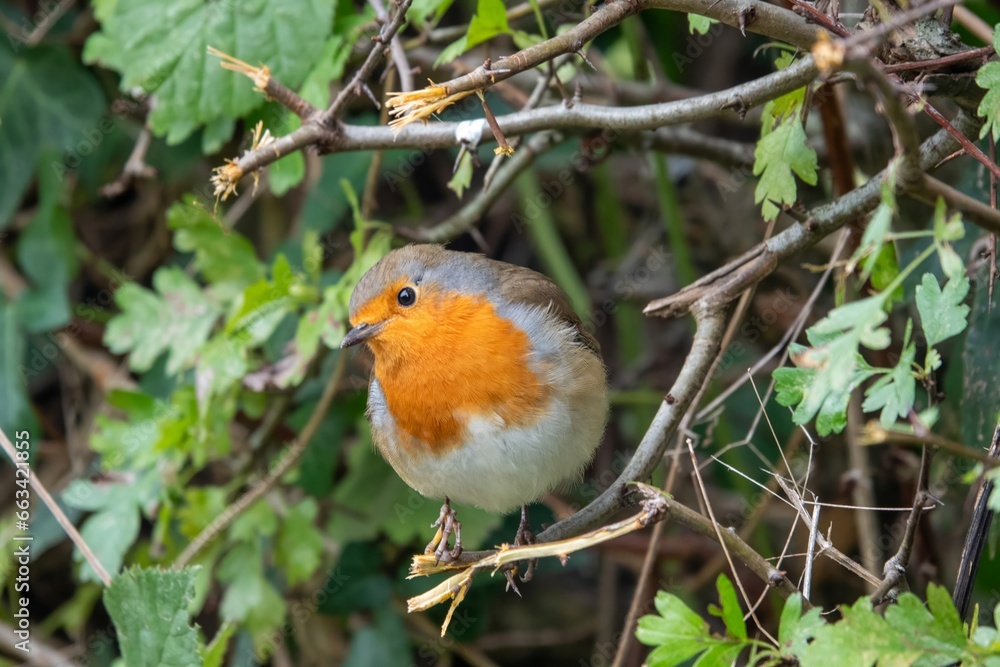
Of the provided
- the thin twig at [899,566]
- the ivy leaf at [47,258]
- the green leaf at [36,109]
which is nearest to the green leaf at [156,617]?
the thin twig at [899,566]

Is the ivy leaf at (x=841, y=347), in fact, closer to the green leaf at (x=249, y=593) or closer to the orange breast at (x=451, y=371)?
the orange breast at (x=451, y=371)

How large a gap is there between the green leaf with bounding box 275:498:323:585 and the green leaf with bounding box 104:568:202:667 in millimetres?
1029

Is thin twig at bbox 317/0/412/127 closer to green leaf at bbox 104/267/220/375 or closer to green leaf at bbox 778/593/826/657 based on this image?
green leaf at bbox 104/267/220/375

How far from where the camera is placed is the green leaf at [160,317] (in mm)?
3580

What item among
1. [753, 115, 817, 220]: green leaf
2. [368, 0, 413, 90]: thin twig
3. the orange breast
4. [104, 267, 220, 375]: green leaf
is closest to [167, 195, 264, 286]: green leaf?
[104, 267, 220, 375]: green leaf

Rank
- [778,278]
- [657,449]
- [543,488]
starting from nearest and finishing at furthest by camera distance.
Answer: [657,449] → [543,488] → [778,278]

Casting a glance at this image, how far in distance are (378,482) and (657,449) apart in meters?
1.84

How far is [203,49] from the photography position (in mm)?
3211

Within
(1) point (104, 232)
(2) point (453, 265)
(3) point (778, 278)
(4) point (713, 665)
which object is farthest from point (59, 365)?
(4) point (713, 665)

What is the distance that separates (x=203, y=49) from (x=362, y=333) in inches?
45.1

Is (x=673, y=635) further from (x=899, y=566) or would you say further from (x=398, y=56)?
(x=398, y=56)

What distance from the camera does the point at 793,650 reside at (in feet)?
5.60

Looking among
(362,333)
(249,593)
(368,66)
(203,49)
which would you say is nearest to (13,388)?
(249,593)

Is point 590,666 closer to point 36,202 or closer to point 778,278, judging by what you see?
point 778,278
